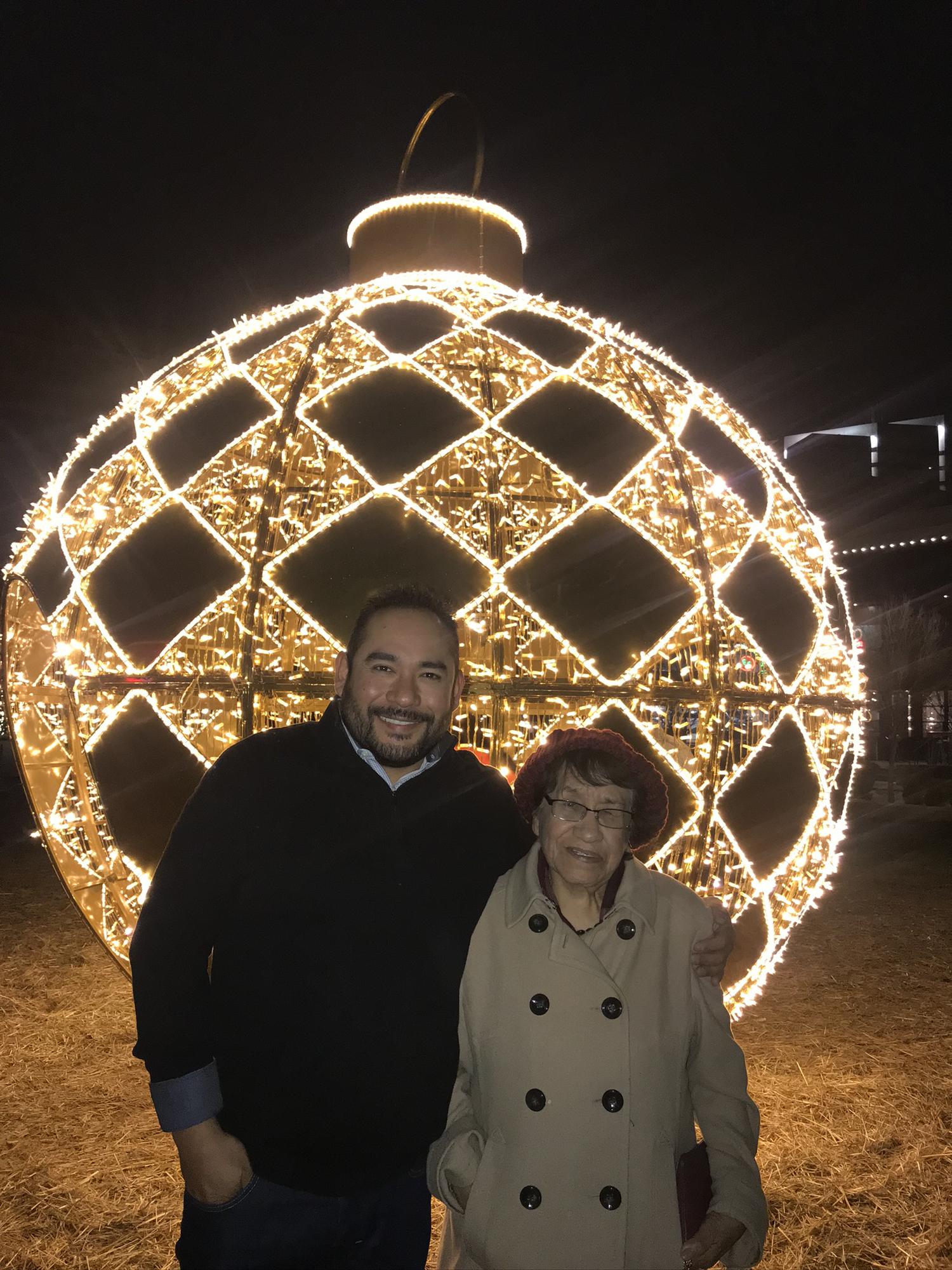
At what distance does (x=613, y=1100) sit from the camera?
135 centimetres

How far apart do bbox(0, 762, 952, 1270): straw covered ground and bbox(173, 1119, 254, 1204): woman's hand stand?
107 centimetres

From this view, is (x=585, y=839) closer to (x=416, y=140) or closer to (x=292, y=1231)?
(x=292, y=1231)

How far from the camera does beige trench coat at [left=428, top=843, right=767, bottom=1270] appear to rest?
1341 mm

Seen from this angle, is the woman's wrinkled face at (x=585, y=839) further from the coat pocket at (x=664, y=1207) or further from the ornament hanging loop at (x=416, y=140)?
the ornament hanging loop at (x=416, y=140)

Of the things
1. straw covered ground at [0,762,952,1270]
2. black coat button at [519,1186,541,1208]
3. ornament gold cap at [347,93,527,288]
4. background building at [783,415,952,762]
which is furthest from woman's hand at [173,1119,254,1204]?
background building at [783,415,952,762]

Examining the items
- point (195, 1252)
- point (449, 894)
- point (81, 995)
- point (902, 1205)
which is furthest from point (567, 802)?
point (81, 995)

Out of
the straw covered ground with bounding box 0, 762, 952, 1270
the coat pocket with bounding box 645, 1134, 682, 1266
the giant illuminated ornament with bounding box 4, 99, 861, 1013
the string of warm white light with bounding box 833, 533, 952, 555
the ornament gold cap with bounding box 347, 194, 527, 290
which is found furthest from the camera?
the string of warm white light with bounding box 833, 533, 952, 555

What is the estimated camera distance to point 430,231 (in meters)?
3.36

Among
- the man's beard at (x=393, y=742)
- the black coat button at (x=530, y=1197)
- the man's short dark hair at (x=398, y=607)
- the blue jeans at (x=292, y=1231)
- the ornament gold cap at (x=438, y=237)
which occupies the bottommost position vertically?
the blue jeans at (x=292, y=1231)

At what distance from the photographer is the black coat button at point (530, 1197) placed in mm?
1345

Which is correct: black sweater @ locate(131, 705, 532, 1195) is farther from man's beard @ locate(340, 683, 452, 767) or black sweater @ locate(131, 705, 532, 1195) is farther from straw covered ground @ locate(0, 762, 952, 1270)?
straw covered ground @ locate(0, 762, 952, 1270)

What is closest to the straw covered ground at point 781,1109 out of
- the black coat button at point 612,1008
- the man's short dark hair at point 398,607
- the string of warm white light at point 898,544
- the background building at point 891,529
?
the black coat button at point 612,1008

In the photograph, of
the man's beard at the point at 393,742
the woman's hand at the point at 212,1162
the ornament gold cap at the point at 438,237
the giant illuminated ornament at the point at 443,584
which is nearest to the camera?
the woman's hand at the point at 212,1162

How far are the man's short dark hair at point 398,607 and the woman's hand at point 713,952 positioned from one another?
699mm
